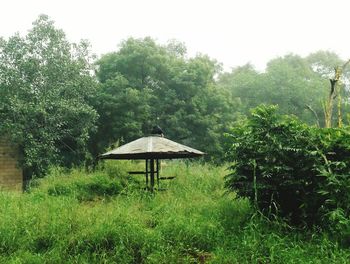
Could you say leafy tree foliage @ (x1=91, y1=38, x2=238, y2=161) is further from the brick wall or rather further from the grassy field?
the grassy field

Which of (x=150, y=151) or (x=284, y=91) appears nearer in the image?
(x=150, y=151)

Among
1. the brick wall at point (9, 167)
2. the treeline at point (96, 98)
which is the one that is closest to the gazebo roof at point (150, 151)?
the treeline at point (96, 98)

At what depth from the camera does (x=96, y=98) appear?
14.7 m

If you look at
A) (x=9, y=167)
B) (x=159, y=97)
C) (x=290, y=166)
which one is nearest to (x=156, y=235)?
(x=290, y=166)

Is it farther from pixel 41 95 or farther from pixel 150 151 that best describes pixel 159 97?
pixel 150 151

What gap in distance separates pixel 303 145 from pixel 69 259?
10.5 ft

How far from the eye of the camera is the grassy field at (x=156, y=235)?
4.32 metres

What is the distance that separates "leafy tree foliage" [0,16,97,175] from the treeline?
30 millimetres

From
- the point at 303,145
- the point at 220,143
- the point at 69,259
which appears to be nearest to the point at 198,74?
the point at 220,143

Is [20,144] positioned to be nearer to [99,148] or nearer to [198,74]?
[99,148]

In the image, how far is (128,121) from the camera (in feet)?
47.7

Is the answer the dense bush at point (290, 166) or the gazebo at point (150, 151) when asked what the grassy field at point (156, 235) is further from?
the gazebo at point (150, 151)

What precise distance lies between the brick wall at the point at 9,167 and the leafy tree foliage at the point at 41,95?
36 centimetres

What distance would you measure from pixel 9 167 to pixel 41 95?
2.76 m
